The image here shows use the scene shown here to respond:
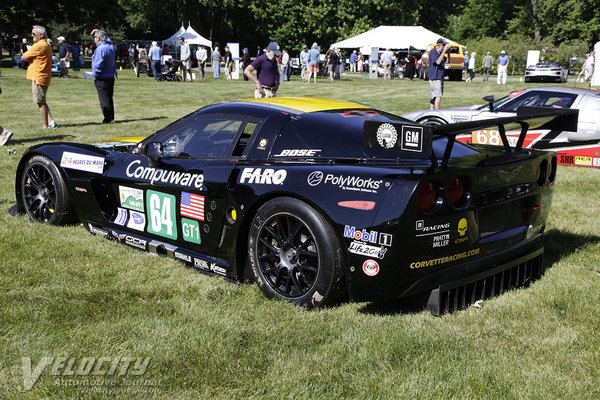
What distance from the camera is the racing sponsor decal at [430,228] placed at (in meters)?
3.62

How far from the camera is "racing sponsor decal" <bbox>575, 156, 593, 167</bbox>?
939 cm

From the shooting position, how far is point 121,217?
5.34 m

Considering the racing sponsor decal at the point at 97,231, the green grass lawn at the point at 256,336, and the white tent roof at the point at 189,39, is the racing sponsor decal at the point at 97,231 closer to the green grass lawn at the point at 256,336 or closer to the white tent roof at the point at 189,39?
the green grass lawn at the point at 256,336

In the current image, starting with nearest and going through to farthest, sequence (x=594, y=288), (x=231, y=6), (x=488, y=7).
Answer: (x=594, y=288) < (x=231, y=6) < (x=488, y=7)

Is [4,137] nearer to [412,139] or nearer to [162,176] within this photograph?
[162,176]

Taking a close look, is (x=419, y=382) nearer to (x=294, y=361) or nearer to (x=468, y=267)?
(x=294, y=361)

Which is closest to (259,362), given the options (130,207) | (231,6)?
(130,207)

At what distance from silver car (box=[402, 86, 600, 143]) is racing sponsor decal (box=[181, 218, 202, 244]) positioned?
539cm

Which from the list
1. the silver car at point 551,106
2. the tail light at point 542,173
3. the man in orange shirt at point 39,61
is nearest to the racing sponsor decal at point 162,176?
the tail light at point 542,173

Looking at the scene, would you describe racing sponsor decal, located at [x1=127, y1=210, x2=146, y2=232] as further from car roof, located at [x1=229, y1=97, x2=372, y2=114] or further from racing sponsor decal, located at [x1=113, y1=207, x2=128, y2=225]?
car roof, located at [x1=229, y1=97, x2=372, y2=114]

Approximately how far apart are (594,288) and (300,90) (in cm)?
2241

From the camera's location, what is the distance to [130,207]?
5.24 meters

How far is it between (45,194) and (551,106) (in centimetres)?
730

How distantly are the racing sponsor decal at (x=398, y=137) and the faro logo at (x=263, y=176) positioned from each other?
0.62 meters
